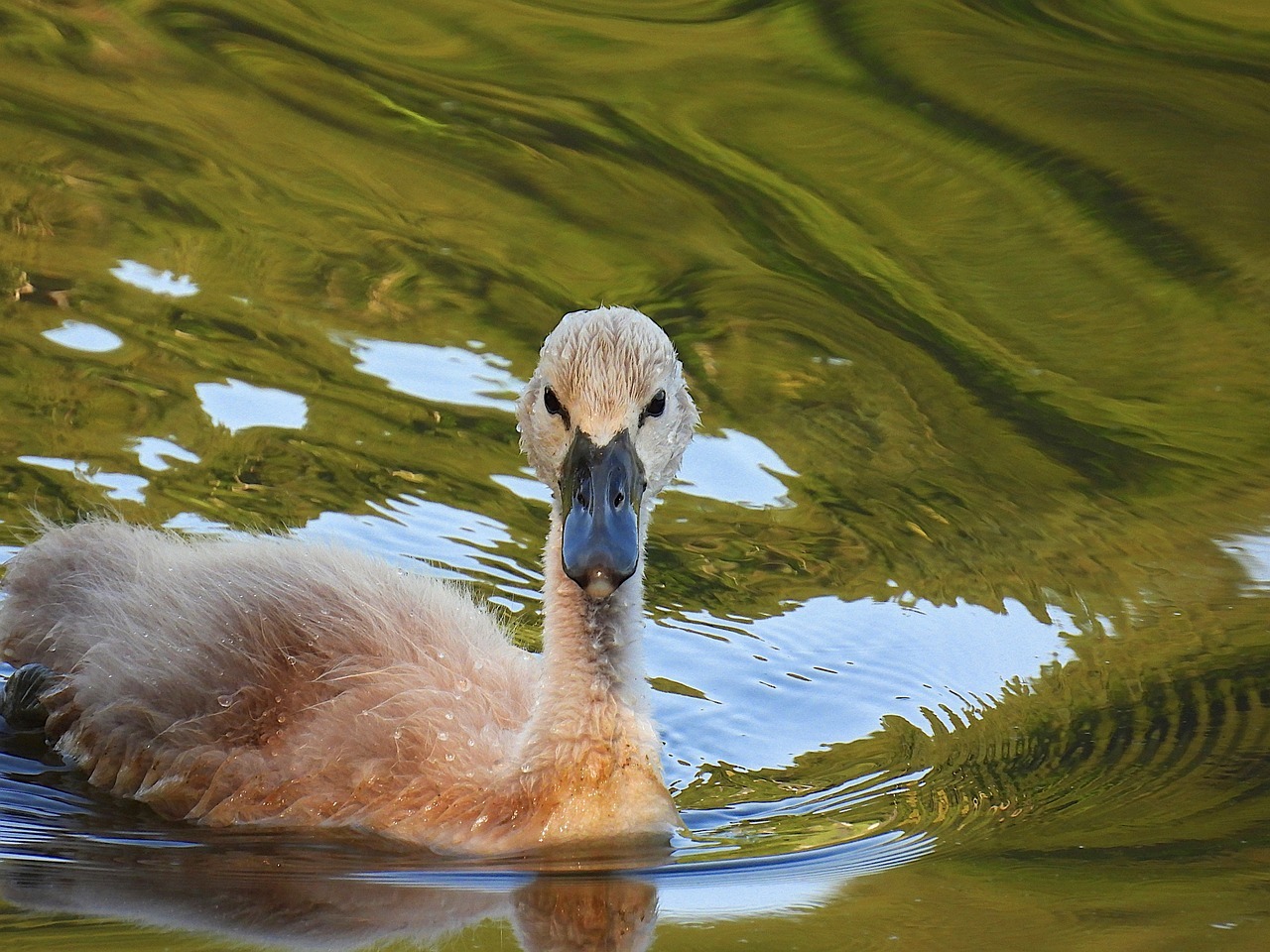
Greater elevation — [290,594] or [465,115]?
[465,115]

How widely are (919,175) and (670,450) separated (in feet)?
11.3

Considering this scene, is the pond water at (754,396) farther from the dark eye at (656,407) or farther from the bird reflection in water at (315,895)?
the dark eye at (656,407)

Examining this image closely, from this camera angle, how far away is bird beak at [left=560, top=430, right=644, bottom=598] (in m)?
4.57

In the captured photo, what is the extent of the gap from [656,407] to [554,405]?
263 millimetres

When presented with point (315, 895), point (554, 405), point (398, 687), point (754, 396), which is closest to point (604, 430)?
point (554, 405)

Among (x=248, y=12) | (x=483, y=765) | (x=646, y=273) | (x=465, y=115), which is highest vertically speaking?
(x=248, y=12)

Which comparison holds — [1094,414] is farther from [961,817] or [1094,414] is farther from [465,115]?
[465,115]

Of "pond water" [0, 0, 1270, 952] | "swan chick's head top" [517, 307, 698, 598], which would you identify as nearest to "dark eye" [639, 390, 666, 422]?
"swan chick's head top" [517, 307, 698, 598]

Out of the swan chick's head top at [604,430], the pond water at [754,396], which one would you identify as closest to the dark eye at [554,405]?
the swan chick's head top at [604,430]

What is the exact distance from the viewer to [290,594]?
547cm

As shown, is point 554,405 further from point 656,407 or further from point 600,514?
point 600,514

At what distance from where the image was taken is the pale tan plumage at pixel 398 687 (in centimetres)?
491

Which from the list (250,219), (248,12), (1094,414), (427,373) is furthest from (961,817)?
(248,12)

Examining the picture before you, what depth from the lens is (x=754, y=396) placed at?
287 inches
